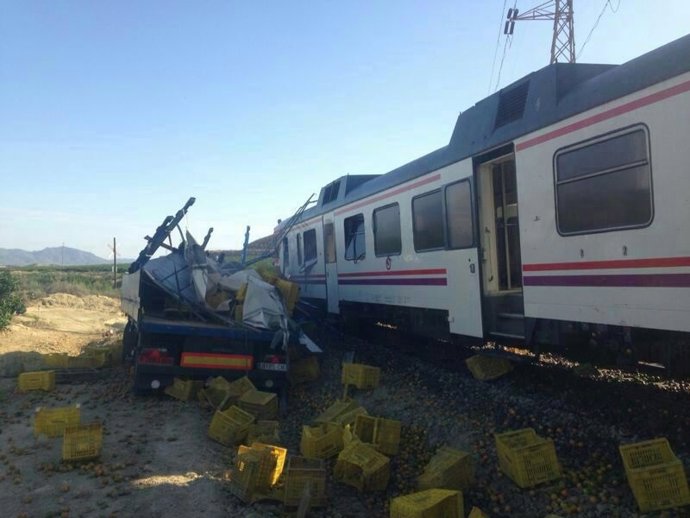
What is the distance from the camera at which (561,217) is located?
613 cm

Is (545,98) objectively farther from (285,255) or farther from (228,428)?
(285,255)

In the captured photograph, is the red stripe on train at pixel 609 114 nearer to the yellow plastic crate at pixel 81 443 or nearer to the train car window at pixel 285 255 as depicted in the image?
the yellow plastic crate at pixel 81 443

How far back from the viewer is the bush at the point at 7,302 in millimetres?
16188

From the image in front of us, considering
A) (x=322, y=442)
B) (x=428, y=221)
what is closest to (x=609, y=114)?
(x=428, y=221)

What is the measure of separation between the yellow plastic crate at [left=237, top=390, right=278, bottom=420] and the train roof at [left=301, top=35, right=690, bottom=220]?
13.4ft

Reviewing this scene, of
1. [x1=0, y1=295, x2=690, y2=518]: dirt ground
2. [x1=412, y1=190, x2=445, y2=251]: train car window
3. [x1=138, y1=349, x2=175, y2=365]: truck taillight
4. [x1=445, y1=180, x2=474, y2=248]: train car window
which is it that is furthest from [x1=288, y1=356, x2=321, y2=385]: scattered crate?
[x1=445, y1=180, x2=474, y2=248]: train car window

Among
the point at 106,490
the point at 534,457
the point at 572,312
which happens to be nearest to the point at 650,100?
the point at 572,312

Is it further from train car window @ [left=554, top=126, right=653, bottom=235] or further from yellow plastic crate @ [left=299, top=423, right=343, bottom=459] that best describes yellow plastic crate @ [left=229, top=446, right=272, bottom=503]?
train car window @ [left=554, top=126, right=653, bottom=235]

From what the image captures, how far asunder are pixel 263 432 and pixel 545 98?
503cm

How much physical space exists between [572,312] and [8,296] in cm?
1782

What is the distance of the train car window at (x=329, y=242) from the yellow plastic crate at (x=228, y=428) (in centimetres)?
670

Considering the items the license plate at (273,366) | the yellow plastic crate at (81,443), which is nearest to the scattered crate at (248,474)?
the yellow plastic crate at (81,443)

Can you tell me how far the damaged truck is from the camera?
812 centimetres

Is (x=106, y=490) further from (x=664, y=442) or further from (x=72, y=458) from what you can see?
(x=664, y=442)
